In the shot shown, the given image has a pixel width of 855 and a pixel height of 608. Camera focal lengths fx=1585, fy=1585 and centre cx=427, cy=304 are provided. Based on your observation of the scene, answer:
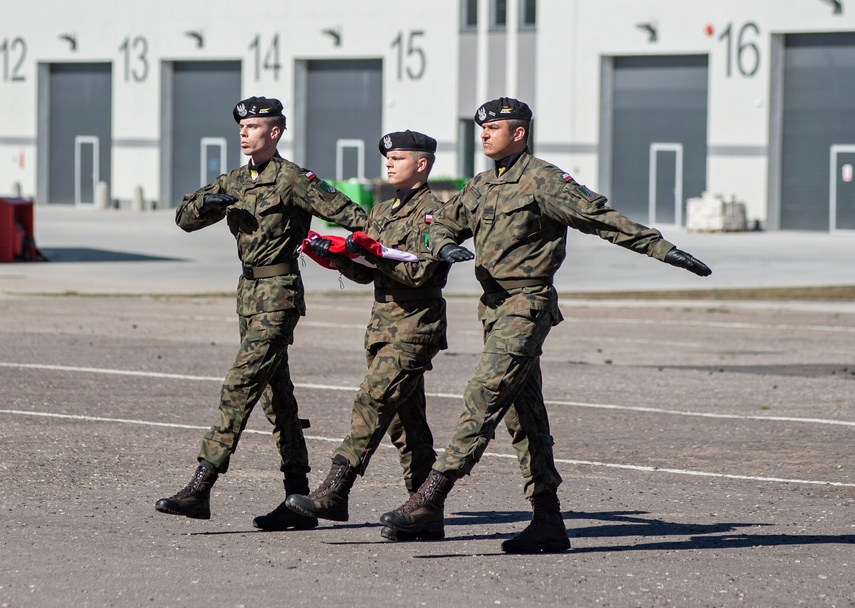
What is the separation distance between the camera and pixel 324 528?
768 cm

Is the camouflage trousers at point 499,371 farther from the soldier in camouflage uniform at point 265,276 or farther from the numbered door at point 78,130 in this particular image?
the numbered door at point 78,130

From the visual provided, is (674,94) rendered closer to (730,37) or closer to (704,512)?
(730,37)

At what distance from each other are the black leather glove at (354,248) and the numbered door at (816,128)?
38.0m

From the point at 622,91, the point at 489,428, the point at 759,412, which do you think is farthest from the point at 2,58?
the point at 489,428

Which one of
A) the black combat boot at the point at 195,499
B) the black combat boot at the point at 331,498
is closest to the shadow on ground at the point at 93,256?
the black combat boot at the point at 195,499

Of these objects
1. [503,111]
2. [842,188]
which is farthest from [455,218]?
[842,188]

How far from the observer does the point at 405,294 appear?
730 cm

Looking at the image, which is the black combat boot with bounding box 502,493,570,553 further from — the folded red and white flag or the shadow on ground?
the shadow on ground

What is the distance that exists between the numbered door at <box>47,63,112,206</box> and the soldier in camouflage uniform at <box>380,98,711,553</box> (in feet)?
170

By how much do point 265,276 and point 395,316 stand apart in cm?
71

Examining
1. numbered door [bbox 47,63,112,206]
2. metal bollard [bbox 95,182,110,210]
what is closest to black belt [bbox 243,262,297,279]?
metal bollard [bbox 95,182,110,210]

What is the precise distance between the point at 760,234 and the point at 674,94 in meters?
5.44

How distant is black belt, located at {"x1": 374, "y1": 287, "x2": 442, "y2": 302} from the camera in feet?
24.0

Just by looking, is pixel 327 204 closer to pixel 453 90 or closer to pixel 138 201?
pixel 453 90
